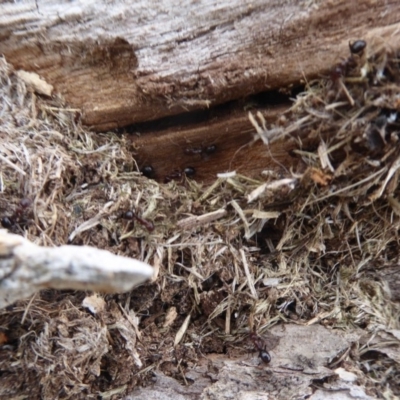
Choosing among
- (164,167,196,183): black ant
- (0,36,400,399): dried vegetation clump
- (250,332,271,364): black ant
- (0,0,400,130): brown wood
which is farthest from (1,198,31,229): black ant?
(250,332,271,364): black ant

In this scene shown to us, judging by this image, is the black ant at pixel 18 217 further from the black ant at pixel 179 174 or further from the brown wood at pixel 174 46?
the black ant at pixel 179 174

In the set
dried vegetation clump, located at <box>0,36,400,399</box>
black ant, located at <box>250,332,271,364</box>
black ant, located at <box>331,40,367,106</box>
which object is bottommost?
black ant, located at <box>250,332,271,364</box>

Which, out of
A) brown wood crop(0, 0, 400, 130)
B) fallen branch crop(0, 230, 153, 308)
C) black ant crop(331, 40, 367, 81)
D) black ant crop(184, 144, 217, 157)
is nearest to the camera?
fallen branch crop(0, 230, 153, 308)

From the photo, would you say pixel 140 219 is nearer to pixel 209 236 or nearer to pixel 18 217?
pixel 209 236

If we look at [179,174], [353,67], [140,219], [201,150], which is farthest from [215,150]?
[353,67]

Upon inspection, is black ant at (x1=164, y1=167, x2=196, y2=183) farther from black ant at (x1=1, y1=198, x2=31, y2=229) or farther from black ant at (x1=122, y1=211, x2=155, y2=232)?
black ant at (x1=1, y1=198, x2=31, y2=229)

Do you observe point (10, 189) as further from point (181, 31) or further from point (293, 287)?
point (293, 287)

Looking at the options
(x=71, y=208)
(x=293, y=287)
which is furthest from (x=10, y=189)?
(x=293, y=287)
